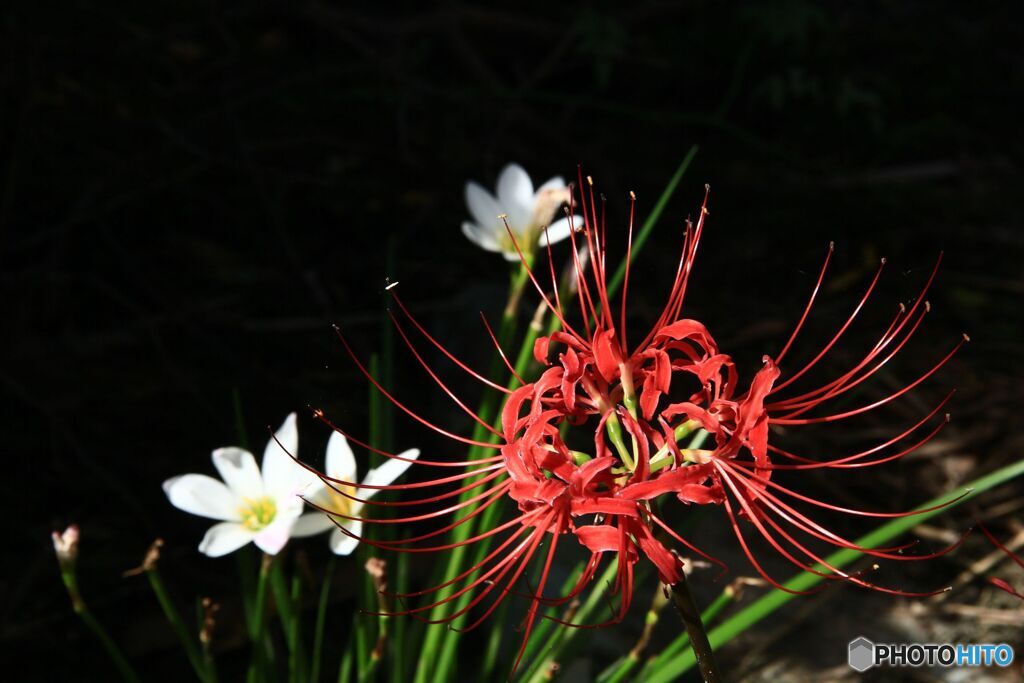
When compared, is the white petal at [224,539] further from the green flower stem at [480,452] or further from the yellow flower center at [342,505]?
the green flower stem at [480,452]

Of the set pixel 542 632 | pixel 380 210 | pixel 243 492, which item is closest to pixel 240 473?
pixel 243 492

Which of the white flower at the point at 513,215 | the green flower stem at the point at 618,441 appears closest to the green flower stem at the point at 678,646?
the green flower stem at the point at 618,441

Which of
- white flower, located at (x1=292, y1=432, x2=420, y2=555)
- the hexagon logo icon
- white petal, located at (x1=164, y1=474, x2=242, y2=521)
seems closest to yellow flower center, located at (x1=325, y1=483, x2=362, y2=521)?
white flower, located at (x1=292, y1=432, x2=420, y2=555)

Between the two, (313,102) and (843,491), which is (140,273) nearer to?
(313,102)

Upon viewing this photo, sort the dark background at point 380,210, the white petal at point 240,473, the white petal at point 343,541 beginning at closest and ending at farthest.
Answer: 1. the white petal at point 343,541
2. the white petal at point 240,473
3. the dark background at point 380,210

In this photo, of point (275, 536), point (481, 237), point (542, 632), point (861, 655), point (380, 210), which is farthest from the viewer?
point (380, 210)

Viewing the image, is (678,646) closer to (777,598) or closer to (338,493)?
(777,598)

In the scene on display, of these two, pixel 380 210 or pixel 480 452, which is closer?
pixel 480 452
